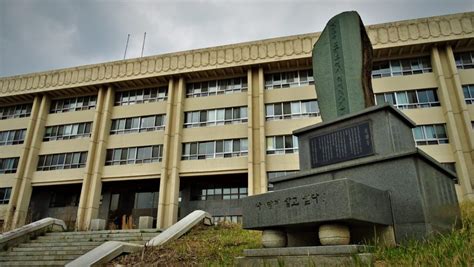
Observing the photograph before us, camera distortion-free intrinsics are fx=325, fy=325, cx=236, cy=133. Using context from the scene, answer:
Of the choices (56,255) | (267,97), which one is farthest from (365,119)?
(267,97)

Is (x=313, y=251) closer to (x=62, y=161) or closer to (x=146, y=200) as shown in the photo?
(x=146, y=200)

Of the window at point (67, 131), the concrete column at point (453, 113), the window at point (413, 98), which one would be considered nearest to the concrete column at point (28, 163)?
the window at point (67, 131)

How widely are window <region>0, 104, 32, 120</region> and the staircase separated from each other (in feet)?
69.9

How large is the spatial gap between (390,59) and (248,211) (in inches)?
859

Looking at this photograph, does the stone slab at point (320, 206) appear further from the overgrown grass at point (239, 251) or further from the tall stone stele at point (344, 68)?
the tall stone stele at point (344, 68)

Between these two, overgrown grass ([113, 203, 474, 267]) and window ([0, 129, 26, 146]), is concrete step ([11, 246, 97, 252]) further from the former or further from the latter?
window ([0, 129, 26, 146])

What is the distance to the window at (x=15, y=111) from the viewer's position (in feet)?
96.6

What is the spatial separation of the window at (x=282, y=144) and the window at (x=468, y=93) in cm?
1134

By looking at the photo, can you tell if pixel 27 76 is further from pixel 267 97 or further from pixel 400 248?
pixel 400 248

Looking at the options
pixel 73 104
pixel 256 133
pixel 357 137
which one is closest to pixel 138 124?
pixel 73 104

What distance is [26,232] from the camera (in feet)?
38.0

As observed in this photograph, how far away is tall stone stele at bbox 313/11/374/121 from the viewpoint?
743 centimetres

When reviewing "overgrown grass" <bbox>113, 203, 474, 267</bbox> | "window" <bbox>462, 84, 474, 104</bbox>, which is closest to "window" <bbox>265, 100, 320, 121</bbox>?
"window" <bbox>462, 84, 474, 104</bbox>

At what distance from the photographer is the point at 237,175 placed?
24.5 meters
